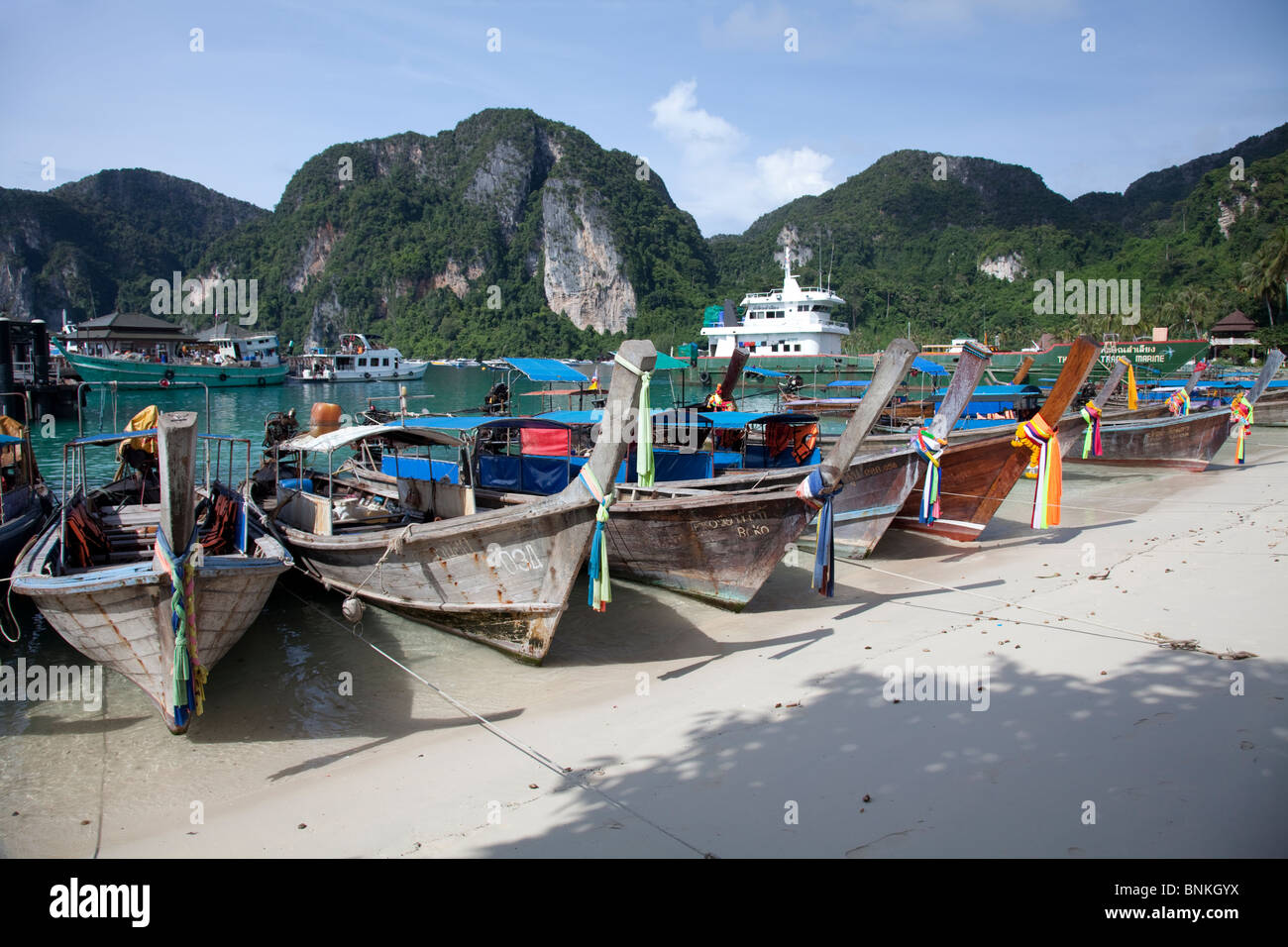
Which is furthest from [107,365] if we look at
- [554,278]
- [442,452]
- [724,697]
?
[554,278]

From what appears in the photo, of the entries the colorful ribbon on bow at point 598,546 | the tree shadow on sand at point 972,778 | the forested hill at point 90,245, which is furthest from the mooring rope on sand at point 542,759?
the forested hill at point 90,245

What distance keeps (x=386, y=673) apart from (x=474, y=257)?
125m

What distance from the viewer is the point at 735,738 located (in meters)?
5.80

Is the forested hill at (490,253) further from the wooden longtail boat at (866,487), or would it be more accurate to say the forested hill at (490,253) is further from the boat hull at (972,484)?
the wooden longtail boat at (866,487)

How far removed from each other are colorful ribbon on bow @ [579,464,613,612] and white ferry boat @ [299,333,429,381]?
63897mm

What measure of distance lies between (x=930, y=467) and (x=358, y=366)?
64.6 m

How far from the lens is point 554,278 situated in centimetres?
12225

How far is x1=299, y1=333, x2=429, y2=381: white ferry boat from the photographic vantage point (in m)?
66.0

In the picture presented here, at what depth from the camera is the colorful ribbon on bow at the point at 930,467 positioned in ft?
34.4

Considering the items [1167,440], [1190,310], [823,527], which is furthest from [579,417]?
[1190,310]

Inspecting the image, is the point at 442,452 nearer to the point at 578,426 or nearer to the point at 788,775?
the point at 578,426

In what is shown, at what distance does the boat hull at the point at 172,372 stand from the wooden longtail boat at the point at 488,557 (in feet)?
140

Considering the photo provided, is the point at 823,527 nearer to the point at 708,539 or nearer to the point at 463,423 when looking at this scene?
the point at 708,539

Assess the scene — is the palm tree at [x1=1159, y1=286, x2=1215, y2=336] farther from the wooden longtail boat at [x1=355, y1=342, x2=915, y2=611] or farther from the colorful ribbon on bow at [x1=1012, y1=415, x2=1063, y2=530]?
the wooden longtail boat at [x1=355, y1=342, x2=915, y2=611]
